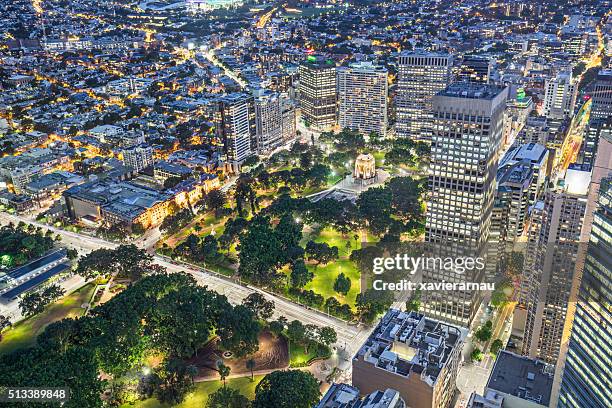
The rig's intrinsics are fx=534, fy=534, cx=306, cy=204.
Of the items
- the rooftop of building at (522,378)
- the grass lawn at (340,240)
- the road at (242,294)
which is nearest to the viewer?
the rooftop of building at (522,378)

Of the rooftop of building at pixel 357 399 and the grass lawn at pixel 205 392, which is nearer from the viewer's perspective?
the rooftop of building at pixel 357 399

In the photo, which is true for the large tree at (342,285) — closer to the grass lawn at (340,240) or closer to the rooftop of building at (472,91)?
the grass lawn at (340,240)

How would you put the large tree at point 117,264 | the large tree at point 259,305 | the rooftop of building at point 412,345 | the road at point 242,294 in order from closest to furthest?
the rooftop of building at point 412,345, the road at point 242,294, the large tree at point 259,305, the large tree at point 117,264

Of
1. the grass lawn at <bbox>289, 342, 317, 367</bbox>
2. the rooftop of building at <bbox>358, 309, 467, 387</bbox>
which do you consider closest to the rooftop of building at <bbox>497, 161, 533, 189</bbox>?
the rooftop of building at <bbox>358, 309, 467, 387</bbox>

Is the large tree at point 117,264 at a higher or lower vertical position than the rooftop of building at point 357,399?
lower

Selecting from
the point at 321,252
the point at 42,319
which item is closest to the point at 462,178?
the point at 321,252

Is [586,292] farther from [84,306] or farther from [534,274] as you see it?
[84,306]

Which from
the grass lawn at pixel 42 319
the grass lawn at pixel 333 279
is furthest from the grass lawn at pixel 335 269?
the grass lawn at pixel 42 319
